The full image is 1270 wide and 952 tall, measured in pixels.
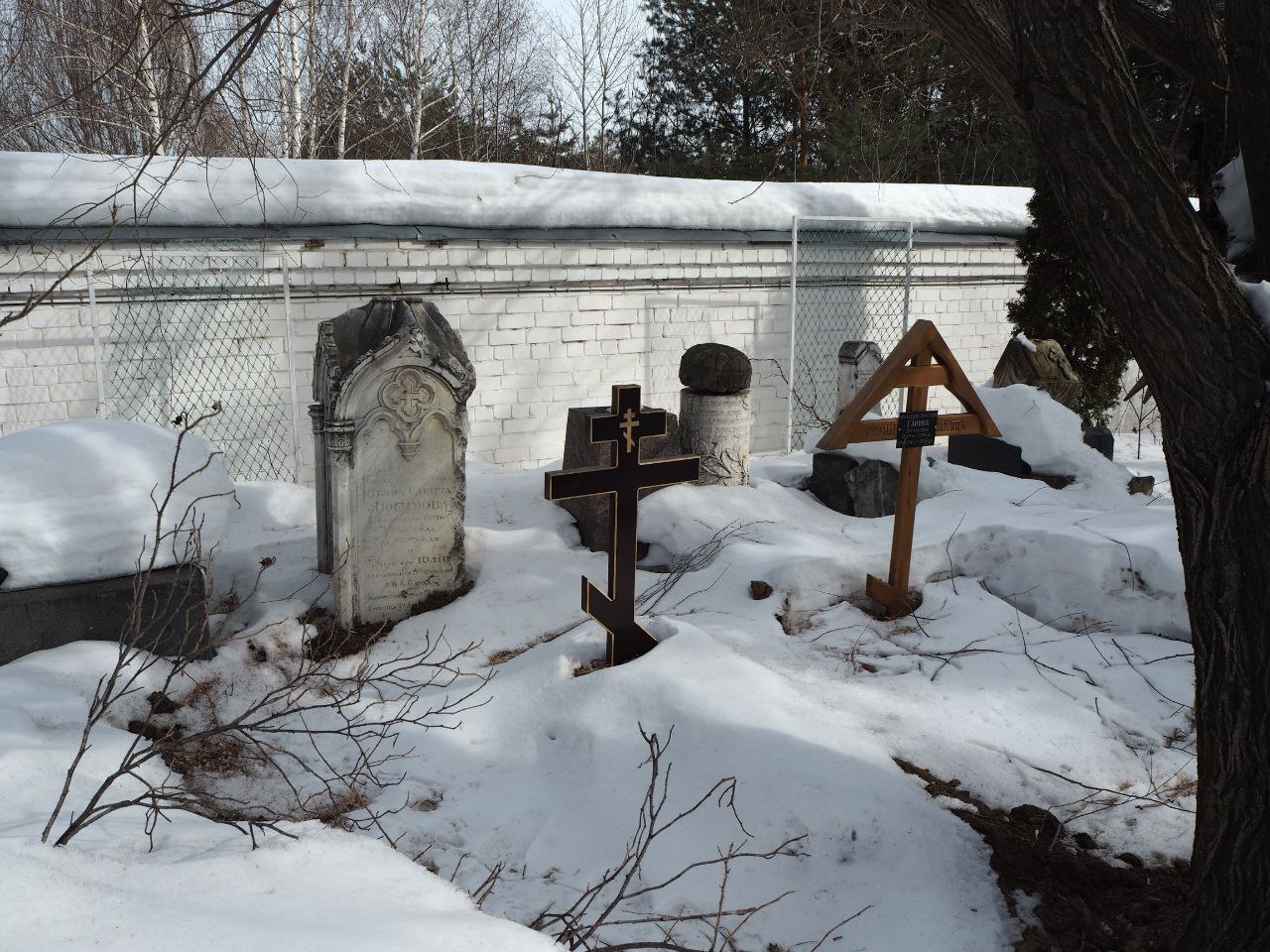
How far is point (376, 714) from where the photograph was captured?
407cm

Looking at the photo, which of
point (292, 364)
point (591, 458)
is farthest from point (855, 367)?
point (292, 364)

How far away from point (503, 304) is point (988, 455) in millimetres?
4144

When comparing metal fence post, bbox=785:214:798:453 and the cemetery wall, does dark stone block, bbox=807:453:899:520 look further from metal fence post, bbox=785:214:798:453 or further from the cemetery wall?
the cemetery wall

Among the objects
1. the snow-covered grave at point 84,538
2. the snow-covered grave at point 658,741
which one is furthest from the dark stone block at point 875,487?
the snow-covered grave at point 84,538

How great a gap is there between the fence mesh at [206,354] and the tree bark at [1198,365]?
678cm

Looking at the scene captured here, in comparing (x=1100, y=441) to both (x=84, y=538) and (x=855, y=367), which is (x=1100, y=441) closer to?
(x=855, y=367)

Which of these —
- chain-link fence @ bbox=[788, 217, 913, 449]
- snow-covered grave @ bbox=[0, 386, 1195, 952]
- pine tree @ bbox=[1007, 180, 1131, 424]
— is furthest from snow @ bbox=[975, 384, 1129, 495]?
pine tree @ bbox=[1007, 180, 1131, 424]

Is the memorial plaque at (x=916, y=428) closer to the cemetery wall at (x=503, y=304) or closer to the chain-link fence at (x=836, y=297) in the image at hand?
the cemetery wall at (x=503, y=304)

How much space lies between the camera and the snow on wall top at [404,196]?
710 centimetres

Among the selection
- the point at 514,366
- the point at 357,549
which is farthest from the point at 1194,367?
the point at 514,366

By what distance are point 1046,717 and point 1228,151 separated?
2035 mm

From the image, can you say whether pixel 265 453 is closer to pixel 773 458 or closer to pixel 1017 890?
pixel 773 458

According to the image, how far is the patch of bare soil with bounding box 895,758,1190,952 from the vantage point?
2.62m

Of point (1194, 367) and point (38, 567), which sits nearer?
point (1194, 367)
